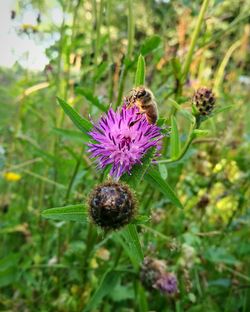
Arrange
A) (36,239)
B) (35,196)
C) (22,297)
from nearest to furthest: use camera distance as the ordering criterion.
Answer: (22,297) < (36,239) < (35,196)

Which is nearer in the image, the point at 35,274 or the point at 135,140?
the point at 135,140

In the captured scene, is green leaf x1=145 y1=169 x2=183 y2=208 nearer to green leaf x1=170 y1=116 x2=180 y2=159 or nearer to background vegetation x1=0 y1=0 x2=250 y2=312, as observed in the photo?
green leaf x1=170 y1=116 x2=180 y2=159

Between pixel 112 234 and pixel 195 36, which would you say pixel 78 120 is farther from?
pixel 195 36

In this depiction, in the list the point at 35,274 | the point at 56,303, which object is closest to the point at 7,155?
the point at 35,274

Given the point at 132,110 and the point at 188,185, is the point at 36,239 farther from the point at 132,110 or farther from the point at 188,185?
the point at 132,110

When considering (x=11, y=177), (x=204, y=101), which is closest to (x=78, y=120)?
(x=204, y=101)

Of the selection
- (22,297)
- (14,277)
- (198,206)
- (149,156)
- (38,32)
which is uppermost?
(38,32)
